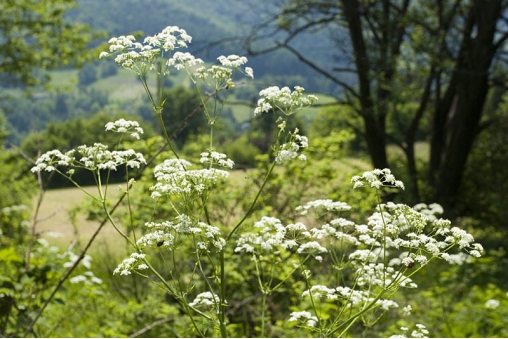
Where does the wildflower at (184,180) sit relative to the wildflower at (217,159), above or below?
below

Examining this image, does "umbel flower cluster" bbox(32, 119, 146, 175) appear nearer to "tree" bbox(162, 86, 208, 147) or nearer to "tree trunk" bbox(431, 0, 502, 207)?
"tree" bbox(162, 86, 208, 147)

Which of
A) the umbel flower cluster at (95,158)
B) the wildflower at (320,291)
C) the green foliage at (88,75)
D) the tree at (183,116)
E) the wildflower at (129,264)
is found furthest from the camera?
the green foliage at (88,75)

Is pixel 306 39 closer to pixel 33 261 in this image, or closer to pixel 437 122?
pixel 437 122

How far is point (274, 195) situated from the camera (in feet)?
18.4

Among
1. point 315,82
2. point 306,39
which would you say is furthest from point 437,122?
point 306,39

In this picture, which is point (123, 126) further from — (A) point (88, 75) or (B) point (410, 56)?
(A) point (88, 75)

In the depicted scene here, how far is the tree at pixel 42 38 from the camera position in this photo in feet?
40.9

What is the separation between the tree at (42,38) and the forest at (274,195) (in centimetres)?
5

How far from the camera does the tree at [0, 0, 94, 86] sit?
12.5 m

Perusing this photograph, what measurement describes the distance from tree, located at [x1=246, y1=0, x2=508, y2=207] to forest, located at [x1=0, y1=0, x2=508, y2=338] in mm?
A: 41

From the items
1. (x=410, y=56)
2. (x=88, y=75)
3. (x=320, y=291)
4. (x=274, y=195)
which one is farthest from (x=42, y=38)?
(x=88, y=75)

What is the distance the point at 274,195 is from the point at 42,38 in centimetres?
930

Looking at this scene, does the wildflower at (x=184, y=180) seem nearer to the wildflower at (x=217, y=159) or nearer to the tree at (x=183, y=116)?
the wildflower at (x=217, y=159)

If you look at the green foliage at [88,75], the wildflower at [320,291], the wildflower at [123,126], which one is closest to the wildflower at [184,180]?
the wildflower at [123,126]
